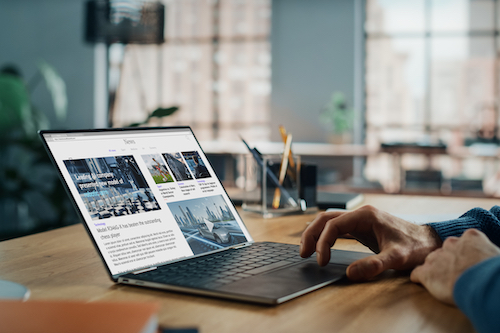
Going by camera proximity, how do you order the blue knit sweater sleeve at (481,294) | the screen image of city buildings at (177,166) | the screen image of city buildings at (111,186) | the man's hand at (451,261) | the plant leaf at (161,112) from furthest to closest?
the plant leaf at (161,112), the screen image of city buildings at (177,166), the screen image of city buildings at (111,186), the man's hand at (451,261), the blue knit sweater sleeve at (481,294)

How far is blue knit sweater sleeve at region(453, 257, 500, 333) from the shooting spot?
0.39m

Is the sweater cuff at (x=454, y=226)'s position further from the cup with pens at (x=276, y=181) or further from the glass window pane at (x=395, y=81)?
the glass window pane at (x=395, y=81)

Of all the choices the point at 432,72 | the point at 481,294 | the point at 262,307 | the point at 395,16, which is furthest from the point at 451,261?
the point at 395,16

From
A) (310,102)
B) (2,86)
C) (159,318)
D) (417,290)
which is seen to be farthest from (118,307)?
→ (310,102)

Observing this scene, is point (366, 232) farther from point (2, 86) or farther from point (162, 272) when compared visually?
point (2, 86)

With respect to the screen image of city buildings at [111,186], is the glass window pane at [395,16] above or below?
above

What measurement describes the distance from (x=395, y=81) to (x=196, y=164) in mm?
5514

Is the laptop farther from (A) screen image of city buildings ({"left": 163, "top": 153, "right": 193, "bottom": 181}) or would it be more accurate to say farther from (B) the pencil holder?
(B) the pencil holder

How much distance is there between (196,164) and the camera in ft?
2.55

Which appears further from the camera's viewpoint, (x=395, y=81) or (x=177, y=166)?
(x=395, y=81)

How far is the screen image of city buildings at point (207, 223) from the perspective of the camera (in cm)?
68

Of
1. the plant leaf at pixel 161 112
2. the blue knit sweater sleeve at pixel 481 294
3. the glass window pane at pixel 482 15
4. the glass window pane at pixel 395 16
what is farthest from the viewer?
the glass window pane at pixel 395 16

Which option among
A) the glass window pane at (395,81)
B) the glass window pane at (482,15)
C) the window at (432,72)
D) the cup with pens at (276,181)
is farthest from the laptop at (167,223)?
the glass window pane at (482,15)

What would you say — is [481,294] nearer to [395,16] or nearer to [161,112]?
[161,112]
